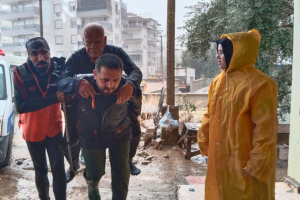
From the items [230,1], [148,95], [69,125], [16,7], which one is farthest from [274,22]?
[16,7]

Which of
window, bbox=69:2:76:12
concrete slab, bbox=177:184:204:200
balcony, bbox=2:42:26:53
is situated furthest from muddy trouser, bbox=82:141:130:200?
balcony, bbox=2:42:26:53

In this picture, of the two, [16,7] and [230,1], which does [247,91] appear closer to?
[230,1]

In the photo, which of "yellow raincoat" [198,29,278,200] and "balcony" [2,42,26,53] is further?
"balcony" [2,42,26,53]

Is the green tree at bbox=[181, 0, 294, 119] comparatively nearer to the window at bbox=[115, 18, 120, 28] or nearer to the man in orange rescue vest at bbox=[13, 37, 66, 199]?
the man in orange rescue vest at bbox=[13, 37, 66, 199]

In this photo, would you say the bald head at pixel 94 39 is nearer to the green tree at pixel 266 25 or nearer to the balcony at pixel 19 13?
the green tree at pixel 266 25

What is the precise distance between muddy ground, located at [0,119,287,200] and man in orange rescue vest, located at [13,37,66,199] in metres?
1.11

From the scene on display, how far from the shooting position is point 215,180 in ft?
6.41

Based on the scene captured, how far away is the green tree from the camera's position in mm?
4750

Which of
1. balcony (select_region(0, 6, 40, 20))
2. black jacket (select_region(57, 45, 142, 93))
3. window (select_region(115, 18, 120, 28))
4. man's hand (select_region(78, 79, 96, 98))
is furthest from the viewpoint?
balcony (select_region(0, 6, 40, 20))

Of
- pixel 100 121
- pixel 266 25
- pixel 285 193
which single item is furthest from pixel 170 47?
pixel 100 121

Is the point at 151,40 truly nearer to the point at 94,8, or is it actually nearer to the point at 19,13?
the point at 94,8

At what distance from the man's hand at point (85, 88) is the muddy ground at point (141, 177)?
1.89 meters

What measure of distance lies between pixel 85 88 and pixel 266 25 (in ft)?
13.3

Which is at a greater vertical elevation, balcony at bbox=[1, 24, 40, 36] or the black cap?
balcony at bbox=[1, 24, 40, 36]
